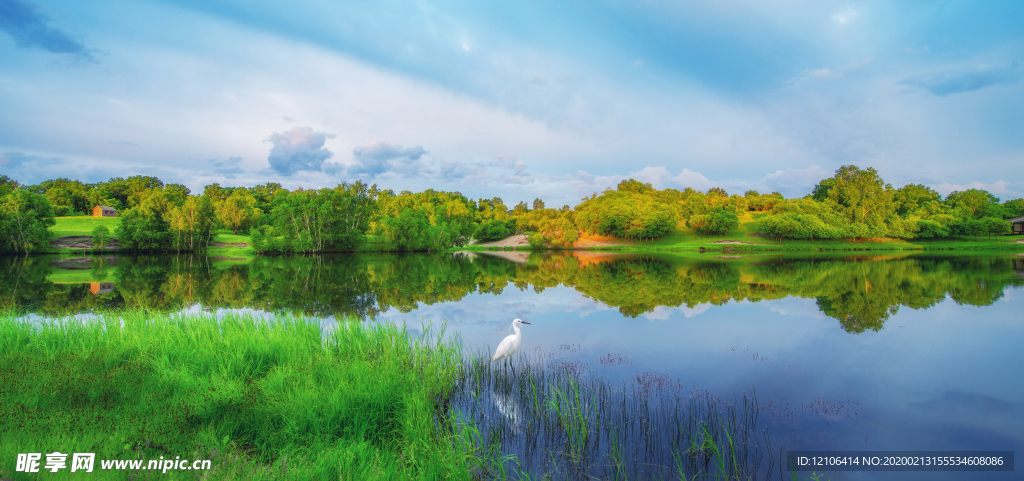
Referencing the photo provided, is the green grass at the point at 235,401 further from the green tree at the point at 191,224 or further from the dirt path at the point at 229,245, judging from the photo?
the dirt path at the point at 229,245

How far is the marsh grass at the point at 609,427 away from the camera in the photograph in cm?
510

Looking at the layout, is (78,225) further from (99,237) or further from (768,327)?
(768,327)

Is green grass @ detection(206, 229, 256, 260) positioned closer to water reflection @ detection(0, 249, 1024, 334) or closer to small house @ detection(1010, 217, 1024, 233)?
water reflection @ detection(0, 249, 1024, 334)

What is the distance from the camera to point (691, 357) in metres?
9.91

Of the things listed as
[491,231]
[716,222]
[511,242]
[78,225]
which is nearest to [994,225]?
[716,222]

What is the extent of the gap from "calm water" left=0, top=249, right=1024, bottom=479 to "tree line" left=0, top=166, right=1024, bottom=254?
32.2m

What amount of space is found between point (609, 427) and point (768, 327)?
9888mm

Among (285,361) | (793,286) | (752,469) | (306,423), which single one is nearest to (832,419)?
(752,469)

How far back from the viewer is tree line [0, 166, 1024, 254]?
56000 mm

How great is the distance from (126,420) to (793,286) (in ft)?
89.4

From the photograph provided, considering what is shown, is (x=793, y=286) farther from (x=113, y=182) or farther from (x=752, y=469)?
(x=113, y=182)

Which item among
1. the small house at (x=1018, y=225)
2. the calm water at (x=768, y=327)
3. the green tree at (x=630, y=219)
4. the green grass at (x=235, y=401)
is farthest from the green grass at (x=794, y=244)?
the green grass at (x=235, y=401)

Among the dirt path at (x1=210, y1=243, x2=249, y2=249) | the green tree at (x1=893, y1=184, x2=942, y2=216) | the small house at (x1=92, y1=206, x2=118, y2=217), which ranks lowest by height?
the dirt path at (x1=210, y1=243, x2=249, y2=249)

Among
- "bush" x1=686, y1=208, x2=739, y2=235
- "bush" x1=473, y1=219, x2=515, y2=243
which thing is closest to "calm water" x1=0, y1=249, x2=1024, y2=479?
"bush" x1=686, y1=208, x2=739, y2=235
